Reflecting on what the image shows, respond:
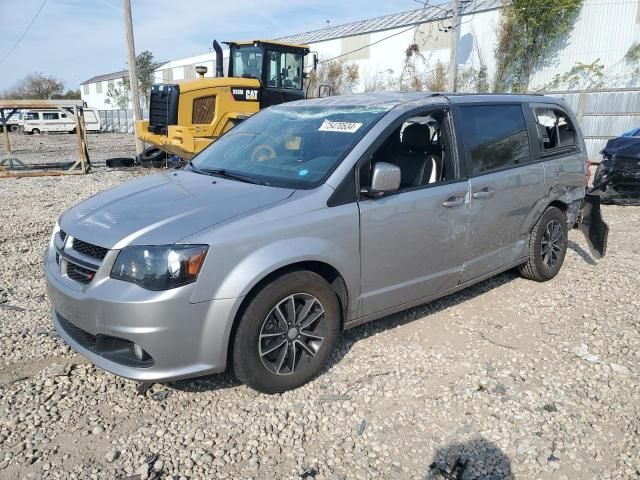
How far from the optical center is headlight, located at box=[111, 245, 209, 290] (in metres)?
2.68

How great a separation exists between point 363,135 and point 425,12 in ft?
100

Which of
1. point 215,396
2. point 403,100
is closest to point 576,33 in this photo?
point 403,100

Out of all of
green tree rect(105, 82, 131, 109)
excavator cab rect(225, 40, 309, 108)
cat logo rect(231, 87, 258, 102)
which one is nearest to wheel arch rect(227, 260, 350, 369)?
cat logo rect(231, 87, 258, 102)

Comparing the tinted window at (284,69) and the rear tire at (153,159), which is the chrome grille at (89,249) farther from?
the rear tire at (153,159)

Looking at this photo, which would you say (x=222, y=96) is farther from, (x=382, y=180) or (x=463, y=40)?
(x=463, y=40)

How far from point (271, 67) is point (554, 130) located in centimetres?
844

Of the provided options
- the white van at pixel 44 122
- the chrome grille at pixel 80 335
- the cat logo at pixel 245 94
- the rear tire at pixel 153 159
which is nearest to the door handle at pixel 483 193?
the chrome grille at pixel 80 335

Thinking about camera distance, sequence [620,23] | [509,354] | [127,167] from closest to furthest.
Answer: [509,354] < [127,167] < [620,23]

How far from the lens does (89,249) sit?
2.96 meters

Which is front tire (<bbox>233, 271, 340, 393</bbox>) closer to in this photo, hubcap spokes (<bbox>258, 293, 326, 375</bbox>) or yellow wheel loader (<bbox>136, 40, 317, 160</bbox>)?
hubcap spokes (<bbox>258, 293, 326, 375</bbox>)

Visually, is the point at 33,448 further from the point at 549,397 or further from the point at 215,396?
the point at 549,397

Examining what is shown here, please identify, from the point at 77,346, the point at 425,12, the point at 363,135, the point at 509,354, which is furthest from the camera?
the point at 425,12

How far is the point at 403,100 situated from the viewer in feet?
Result: 12.5

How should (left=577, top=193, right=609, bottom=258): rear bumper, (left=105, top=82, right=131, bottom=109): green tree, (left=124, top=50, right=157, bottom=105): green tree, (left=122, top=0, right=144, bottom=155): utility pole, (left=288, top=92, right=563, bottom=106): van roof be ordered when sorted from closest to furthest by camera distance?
(left=288, top=92, right=563, bottom=106): van roof < (left=577, top=193, right=609, bottom=258): rear bumper < (left=122, top=0, right=144, bottom=155): utility pole < (left=124, top=50, right=157, bottom=105): green tree < (left=105, top=82, right=131, bottom=109): green tree
